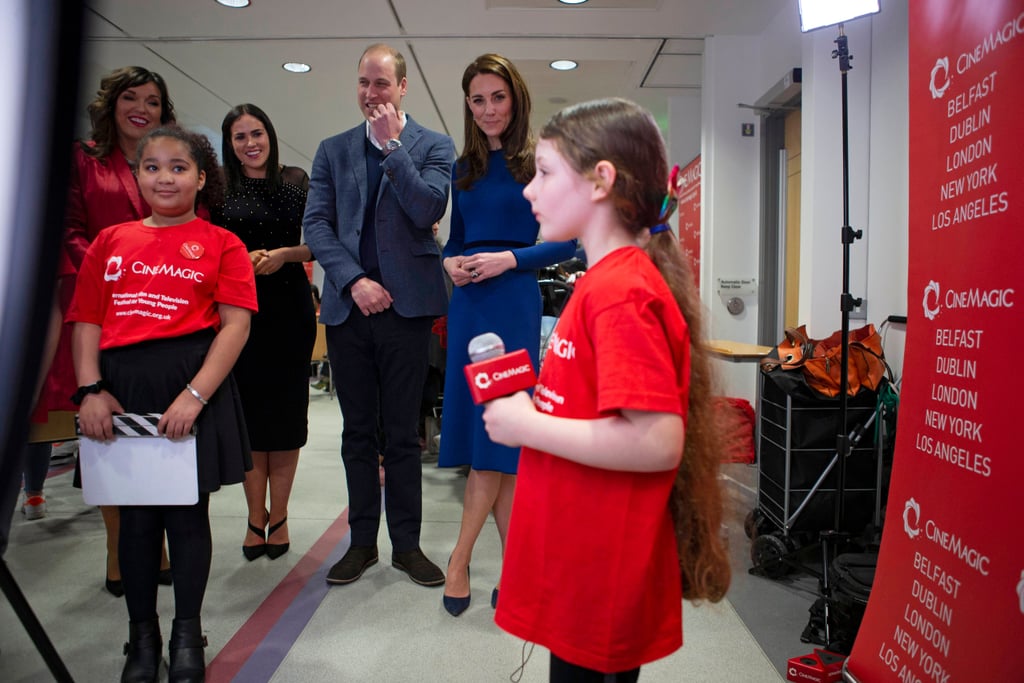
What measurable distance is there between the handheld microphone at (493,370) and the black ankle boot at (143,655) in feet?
3.98

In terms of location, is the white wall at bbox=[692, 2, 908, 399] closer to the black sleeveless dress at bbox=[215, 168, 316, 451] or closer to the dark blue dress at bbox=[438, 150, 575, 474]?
the dark blue dress at bbox=[438, 150, 575, 474]

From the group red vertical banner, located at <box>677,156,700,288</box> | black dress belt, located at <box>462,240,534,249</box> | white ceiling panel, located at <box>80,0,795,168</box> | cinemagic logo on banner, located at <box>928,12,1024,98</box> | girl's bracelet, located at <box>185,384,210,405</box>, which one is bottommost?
girl's bracelet, located at <box>185,384,210,405</box>

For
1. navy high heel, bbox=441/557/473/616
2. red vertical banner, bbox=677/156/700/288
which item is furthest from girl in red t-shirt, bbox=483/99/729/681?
red vertical banner, bbox=677/156/700/288

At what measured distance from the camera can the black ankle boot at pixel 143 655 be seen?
154 cm

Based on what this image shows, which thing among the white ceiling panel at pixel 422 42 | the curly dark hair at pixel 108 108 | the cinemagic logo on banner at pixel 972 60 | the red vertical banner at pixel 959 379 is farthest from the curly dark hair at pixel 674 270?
the white ceiling panel at pixel 422 42

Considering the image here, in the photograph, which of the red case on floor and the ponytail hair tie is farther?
the red case on floor

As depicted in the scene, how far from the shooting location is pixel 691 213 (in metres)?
5.43

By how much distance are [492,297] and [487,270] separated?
100 millimetres

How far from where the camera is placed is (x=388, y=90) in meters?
2.08

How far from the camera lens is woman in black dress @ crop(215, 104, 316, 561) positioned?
7.55ft

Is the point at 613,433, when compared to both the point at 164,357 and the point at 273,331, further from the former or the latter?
the point at 273,331

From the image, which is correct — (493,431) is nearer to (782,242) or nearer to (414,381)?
(414,381)

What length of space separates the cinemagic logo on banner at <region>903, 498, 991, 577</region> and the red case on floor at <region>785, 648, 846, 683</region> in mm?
388

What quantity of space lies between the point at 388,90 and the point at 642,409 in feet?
5.34
